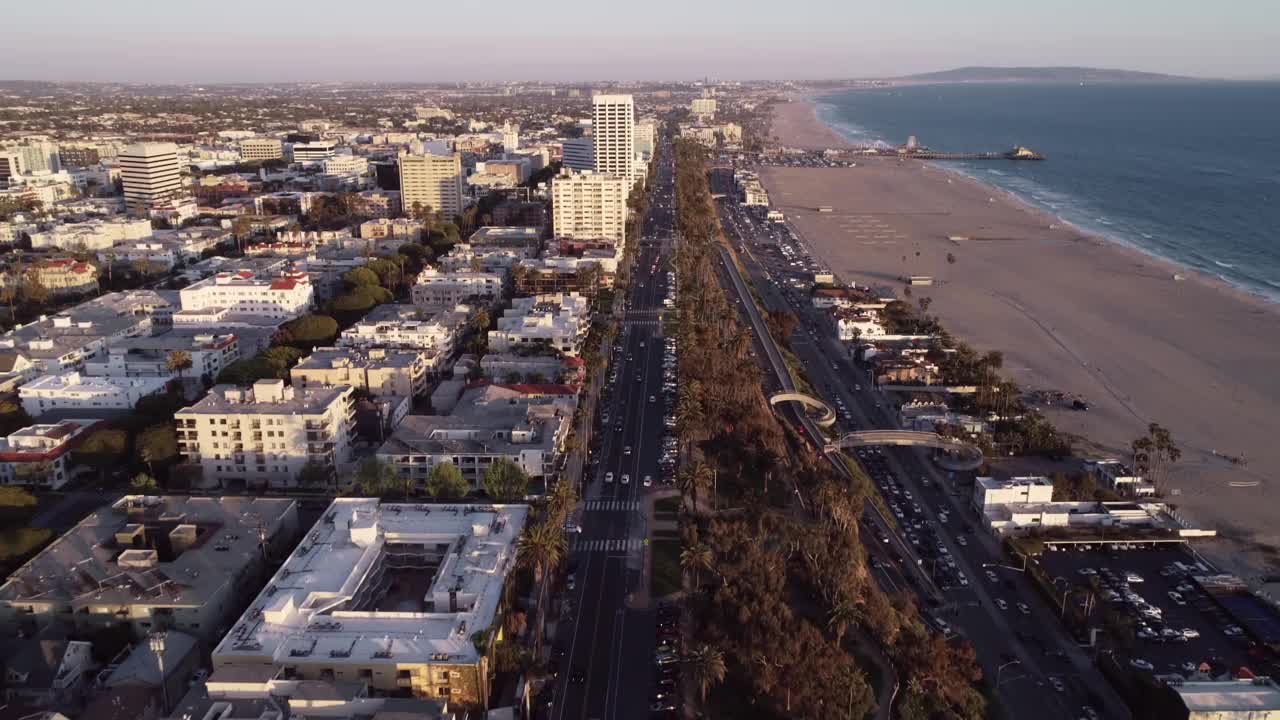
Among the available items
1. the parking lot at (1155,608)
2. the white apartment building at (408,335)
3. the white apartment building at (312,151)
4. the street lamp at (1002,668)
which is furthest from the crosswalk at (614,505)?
the white apartment building at (312,151)

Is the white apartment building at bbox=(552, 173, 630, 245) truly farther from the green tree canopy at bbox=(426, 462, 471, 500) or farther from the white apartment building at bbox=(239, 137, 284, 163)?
the white apartment building at bbox=(239, 137, 284, 163)

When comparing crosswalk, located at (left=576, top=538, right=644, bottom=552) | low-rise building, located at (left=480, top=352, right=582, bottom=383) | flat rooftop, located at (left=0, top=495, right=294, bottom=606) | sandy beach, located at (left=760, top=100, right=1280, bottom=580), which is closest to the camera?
flat rooftop, located at (left=0, top=495, right=294, bottom=606)

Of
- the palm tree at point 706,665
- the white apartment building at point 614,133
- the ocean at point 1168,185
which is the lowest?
the palm tree at point 706,665

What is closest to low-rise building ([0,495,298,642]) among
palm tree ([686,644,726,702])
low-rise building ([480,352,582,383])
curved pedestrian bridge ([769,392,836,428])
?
palm tree ([686,644,726,702])

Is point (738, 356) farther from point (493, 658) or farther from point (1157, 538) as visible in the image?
point (493, 658)

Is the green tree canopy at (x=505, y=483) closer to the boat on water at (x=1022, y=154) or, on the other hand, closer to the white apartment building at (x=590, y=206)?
the white apartment building at (x=590, y=206)

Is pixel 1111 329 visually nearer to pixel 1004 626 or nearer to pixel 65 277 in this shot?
pixel 1004 626
